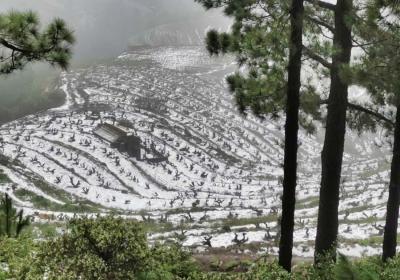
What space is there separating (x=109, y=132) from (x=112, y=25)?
96675mm

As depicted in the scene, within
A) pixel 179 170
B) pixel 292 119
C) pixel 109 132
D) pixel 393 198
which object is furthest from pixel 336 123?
pixel 109 132

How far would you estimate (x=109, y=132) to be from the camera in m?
57.8

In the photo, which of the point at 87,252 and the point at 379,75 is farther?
the point at 379,75

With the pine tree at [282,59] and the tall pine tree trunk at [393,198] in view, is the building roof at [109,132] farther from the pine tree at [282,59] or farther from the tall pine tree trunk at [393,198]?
the pine tree at [282,59]

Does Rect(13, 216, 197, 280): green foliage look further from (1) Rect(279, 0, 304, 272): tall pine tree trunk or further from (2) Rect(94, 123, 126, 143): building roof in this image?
(2) Rect(94, 123, 126, 143): building roof

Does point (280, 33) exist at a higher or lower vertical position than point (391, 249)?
higher

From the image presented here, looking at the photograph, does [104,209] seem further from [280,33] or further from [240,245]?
[280,33]

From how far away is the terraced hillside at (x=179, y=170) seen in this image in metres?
33.5

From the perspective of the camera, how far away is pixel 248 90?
1068cm

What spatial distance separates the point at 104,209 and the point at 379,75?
1276 inches

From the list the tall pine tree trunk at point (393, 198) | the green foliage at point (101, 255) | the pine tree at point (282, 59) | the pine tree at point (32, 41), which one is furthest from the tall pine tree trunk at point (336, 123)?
the pine tree at point (32, 41)

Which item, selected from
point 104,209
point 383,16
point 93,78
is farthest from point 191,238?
point 93,78

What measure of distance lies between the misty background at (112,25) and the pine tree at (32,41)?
80.8 metres

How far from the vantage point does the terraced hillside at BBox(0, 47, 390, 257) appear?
110ft
